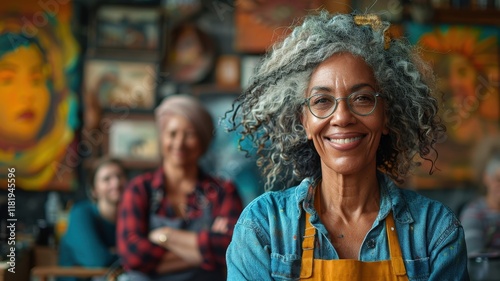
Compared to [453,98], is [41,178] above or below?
below

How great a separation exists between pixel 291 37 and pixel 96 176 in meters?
2.60

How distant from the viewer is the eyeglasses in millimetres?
1954

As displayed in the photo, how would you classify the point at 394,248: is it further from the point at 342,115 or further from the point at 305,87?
the point at 305,87

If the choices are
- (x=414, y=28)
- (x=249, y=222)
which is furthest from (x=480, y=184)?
(x=249, y=222)

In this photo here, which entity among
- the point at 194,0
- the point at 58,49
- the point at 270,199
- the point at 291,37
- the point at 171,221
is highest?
the point at 194,0

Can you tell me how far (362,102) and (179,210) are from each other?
8.10 ft

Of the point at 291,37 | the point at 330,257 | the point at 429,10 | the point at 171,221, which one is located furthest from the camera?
the point at 429,10

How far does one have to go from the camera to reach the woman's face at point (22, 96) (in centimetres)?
434

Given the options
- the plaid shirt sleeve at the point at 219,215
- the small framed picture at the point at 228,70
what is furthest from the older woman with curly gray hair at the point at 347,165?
the small framed picture at the point at 228,70

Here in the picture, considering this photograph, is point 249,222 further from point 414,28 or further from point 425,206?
point 414,28

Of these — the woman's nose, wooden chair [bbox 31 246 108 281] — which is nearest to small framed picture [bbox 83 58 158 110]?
wooden chair [bbox 31 246 108 281]

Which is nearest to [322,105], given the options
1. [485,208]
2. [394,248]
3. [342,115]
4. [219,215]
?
[342,115]

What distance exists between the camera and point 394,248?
6.40 ft

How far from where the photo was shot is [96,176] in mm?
4402
